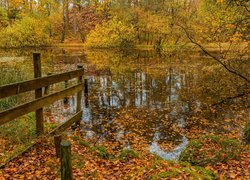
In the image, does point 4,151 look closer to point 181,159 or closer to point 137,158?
point 137,158

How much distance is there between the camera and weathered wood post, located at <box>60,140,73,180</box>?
11.6ft

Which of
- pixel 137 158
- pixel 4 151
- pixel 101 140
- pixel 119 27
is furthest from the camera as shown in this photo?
pixel 119 27

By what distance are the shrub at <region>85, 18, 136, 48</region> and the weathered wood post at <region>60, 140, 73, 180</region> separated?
45.8 meters

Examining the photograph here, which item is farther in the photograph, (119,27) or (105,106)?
(119,27)

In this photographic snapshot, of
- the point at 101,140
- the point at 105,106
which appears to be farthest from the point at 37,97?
the point at 105,106

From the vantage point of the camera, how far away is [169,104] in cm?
1344

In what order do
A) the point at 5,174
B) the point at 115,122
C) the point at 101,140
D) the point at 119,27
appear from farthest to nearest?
the point at 119,27 → the point at 115,122 → the point at 101,140 → the point at 5,174

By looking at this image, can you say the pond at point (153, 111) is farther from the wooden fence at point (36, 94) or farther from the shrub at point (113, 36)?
the shrub at point (113, 36)

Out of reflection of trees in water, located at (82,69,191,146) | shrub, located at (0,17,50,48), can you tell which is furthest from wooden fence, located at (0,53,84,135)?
shrub, located at (0,17,50,48)

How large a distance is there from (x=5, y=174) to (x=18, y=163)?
1.99 ft

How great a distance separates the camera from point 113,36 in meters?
48.3

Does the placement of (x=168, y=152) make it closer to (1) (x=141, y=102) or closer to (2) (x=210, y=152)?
(2) (x=210, y=152)

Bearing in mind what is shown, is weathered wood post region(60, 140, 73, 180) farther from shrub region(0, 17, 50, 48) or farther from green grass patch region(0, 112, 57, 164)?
shrub region(0, 17, 50, 48)

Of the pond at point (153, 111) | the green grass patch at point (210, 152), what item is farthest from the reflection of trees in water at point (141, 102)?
the green grass patch at point (210, 152)
